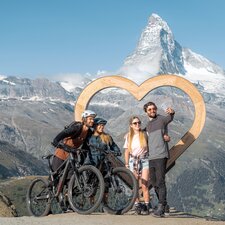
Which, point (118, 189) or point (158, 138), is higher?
point (158, 138)

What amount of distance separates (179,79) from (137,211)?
195 inches

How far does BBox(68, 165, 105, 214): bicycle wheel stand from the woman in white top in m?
1.65

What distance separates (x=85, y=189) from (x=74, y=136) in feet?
4.75

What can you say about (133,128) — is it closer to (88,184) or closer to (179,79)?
(88,184)

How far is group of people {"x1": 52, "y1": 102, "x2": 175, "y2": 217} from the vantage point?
1191 cm

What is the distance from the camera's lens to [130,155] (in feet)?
42.7

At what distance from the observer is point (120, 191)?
11609 millimetres

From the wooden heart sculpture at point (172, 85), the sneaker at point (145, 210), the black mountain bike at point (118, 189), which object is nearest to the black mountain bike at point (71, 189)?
the black mountain bike at point (118, 189)

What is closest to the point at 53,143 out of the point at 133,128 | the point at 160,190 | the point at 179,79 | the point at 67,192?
the point at 67,192

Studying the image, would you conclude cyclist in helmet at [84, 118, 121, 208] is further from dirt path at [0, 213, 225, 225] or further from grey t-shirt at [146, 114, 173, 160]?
dirt path at [0, 213, 225, 225]

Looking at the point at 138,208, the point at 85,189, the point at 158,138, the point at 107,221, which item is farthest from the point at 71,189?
the point at 158,138

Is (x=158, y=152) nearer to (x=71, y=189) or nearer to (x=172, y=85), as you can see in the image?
(x=71, y=189)

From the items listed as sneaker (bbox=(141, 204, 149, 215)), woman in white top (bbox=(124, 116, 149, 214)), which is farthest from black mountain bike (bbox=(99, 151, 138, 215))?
sneaker (bbox=(141, 204, 149, 215))

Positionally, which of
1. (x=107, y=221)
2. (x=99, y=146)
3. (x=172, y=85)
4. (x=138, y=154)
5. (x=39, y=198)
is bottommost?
(x=107, y=221)
